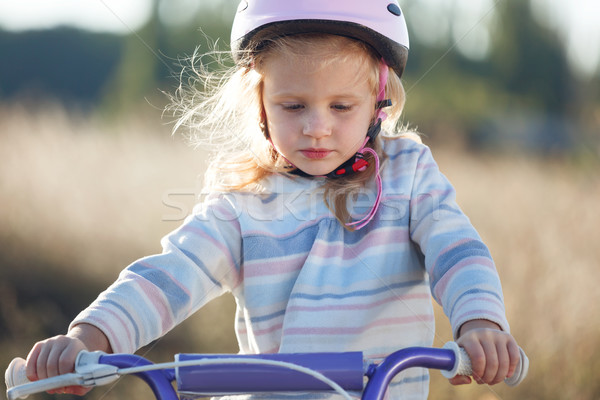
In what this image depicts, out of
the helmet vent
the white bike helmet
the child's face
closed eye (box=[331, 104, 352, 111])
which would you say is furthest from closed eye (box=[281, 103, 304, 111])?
the helmet vent

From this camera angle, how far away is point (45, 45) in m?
21.8

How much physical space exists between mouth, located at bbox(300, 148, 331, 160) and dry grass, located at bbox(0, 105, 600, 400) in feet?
5.10

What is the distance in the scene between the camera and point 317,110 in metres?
2.39

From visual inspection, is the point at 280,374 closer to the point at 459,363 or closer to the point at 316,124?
the point at 459,363

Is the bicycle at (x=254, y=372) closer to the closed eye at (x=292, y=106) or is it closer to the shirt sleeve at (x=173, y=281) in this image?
the shirt sleeve at (x=173, y=281)

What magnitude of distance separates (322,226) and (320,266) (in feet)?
0.49

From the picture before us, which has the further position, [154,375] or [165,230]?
[165,230]

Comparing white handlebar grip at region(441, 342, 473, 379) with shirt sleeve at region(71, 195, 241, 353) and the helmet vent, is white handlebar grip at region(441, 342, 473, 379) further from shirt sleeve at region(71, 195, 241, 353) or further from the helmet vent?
the helmet vent

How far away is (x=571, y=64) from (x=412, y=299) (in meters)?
16.8

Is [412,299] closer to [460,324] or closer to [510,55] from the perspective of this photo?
[460,324]

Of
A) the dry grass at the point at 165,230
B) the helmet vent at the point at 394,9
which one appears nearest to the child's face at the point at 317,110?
the helmet vent at the point at 394,9

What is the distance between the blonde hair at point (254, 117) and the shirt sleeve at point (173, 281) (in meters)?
0.20

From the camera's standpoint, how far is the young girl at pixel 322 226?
2291 millimetres

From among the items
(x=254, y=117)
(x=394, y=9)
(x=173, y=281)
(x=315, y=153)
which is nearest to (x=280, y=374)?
(x=173, y=281)
